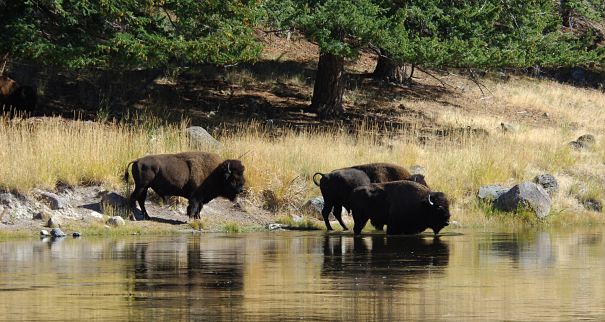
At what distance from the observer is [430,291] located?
13930 millimetres

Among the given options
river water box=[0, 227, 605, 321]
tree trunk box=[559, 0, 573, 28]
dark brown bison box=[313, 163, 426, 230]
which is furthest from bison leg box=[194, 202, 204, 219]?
tree trunk box=[559, 0, 573, 28]

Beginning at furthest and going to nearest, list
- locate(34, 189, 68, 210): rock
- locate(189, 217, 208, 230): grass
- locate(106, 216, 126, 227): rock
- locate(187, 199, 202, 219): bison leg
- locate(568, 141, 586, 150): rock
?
1. locate(568, 141, 586, 150): rock
2. locate(187, 199, 202, 219): bison leg
3. locate(189, 217, 208, 230): grass
4. locate(34, 189, 68, 210): rock
5. locate(106, 216, 126, 227): rock

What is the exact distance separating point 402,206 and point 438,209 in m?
0.62

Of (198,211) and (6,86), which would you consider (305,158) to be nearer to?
(198,211)

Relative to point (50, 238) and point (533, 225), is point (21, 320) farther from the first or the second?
point (533, 225)

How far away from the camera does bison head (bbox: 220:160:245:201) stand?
2381 cm

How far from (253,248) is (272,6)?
48.2 ft

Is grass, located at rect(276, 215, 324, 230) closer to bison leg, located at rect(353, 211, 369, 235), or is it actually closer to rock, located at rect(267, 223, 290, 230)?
rock, located at rect(267, 223, 290, 230)

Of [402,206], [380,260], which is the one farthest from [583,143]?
[380,260]

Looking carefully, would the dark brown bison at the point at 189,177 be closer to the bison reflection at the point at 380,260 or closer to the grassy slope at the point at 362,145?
the grassy slope at the point at 362,145

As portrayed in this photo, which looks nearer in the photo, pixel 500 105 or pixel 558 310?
pixel 558 310

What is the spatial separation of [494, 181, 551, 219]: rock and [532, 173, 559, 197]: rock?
80.2 inches

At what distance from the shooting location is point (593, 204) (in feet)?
95.9

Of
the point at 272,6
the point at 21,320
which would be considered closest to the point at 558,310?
the point at 21,320
